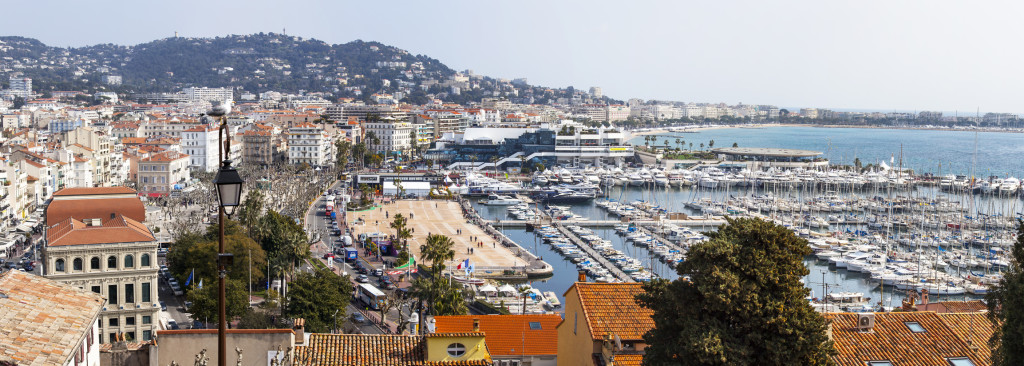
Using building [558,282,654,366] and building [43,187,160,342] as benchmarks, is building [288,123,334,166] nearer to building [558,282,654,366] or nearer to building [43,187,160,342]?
building [43,187,160,342]

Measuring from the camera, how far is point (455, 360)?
440 inches

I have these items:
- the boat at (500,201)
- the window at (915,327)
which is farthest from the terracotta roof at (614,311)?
the boat at (500,201)

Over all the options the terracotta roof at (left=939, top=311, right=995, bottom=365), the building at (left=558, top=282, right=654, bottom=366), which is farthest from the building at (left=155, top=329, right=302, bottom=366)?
the terracotta roof at (left=939, top=311, right=995, bottom=365)

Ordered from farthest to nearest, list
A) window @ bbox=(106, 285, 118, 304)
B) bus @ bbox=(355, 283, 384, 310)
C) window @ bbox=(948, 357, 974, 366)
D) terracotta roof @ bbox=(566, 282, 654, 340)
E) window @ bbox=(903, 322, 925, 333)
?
bus @ bbox=(355, 283, 384, 310) → window @ bbox=(106, 285, 118, 304) → window @ bbox=(903, 322, 925, 333) → terracotta roof @ bbox=(566, 282, 654, 340) → window @ bbox=(948, 357, 974, 366)

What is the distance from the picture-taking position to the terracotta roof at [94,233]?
2167cm

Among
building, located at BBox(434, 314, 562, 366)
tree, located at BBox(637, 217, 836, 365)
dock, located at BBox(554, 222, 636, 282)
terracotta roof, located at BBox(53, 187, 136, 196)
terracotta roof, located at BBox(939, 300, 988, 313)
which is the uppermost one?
tree, located at BBox(637, 217, 836, 365)

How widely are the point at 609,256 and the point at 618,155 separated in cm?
4929

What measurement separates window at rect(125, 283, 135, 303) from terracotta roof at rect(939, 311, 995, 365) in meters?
18.7

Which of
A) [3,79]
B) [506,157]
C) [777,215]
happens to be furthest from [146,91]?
[777,215]

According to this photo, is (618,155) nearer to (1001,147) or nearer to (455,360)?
(455,360)

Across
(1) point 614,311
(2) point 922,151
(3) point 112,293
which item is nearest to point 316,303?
(3) point 112,293

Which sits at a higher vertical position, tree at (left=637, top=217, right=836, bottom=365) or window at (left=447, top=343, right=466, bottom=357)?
tree at (left=637, top=217, right=836, bottom=365)

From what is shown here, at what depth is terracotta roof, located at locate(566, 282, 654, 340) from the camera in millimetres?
12023

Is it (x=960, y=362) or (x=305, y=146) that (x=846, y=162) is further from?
(x=960, y=362)
